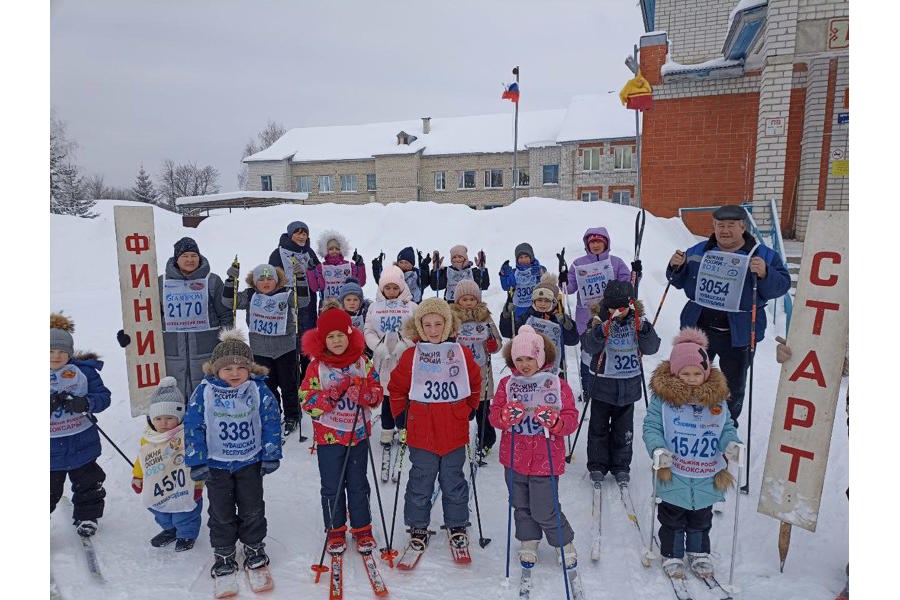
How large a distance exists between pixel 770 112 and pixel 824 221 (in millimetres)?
8105

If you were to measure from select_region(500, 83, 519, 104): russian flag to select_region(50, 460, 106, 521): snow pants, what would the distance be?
19525mm

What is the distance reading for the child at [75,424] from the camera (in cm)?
338

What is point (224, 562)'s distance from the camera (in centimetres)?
321

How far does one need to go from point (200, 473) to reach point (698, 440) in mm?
3168

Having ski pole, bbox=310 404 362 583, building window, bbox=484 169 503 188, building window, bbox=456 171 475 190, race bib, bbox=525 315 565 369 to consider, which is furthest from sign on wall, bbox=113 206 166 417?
building window, bbox=456 171 475 190

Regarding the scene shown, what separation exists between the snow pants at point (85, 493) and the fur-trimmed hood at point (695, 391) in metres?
4.02

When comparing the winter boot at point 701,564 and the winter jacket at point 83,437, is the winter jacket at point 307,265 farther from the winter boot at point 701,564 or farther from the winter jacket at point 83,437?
the winter boot at point 701,564

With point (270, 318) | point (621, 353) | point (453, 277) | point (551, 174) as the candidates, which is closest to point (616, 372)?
point (621, 353)

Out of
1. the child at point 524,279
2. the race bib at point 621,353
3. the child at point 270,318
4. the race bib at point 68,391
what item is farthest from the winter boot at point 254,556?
the child at point 524,279

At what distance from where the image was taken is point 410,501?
351 centimetres

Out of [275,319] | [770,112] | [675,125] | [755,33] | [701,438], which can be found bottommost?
[701,438]

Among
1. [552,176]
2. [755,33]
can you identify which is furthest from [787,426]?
[552,176]

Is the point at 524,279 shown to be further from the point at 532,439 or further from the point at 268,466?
the point at 268,466

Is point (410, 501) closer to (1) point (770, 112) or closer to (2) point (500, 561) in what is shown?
(2) point (500, 561)
